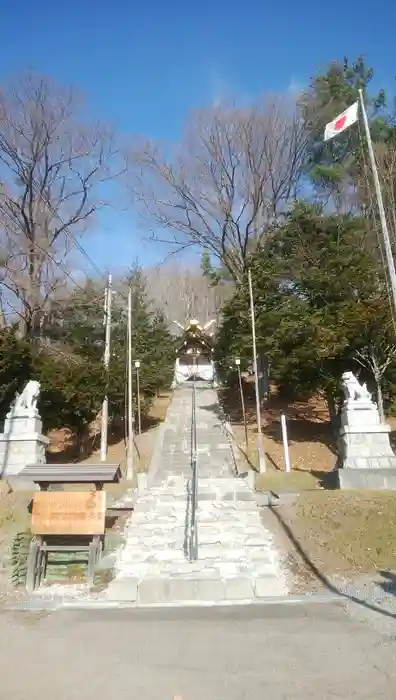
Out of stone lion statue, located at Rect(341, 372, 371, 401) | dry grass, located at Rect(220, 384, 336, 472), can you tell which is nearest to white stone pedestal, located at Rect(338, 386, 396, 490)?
stone lion statue, located at Rect(341, 372, 371, 401)

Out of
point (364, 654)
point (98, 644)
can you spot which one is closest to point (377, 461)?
point (364, 654)

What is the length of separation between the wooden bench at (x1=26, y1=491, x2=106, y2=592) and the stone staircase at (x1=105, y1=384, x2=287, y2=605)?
27.4 inches

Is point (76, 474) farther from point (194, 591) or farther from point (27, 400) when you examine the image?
point (27, 400)

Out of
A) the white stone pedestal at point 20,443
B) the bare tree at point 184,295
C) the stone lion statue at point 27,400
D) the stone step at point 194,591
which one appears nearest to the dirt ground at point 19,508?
the white stone pedestal at point 20,443

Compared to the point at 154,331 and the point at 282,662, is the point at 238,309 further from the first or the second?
the point at 282,662

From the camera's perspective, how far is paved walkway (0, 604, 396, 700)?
14.3ft

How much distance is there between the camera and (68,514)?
8414 mm

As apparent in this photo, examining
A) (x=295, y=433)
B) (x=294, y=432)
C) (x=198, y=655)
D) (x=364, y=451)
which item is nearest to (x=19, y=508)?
(x=198, y=655)

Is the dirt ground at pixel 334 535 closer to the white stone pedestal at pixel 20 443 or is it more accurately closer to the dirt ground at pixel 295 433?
the dirt ground at pixel 295 433

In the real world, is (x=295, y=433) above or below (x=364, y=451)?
above

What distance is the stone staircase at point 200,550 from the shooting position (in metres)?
7.11

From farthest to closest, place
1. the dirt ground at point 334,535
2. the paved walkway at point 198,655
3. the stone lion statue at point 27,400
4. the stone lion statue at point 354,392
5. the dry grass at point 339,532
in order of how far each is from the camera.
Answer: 1. the stone lion statue at point 27,400
2. the stone lion statue at point 354,392
3. the dry grass at point 339,532
4. the dirt ground at point 334,535
5. the paved walkway at point 198,655

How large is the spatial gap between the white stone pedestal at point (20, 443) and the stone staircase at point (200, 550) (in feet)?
11.3

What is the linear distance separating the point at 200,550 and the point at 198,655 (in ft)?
12.2
